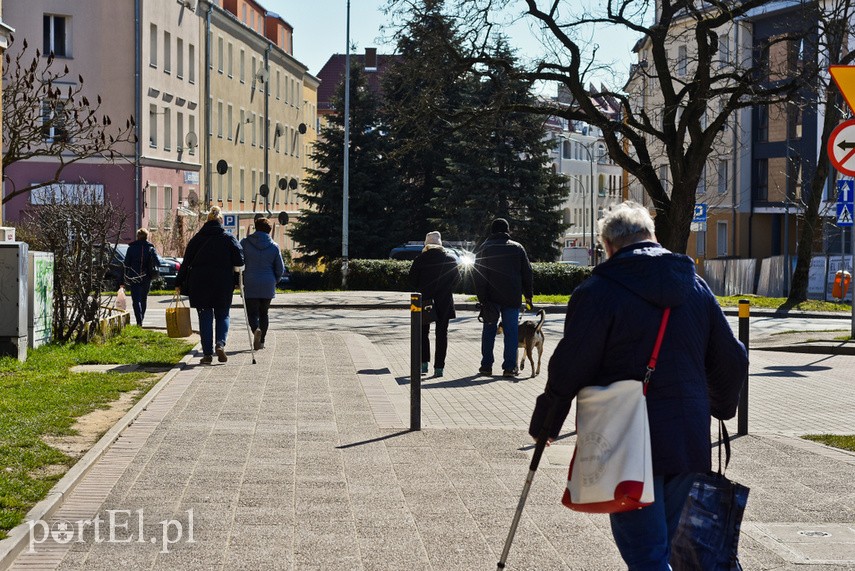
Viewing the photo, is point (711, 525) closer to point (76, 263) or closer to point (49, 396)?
point (49, 396)

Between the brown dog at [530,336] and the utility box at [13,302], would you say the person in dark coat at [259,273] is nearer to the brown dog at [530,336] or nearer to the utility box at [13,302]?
the utility box at [13,302]

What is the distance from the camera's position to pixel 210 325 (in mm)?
15898

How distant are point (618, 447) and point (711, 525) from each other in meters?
0.47

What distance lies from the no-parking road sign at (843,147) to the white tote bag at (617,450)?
10508mm

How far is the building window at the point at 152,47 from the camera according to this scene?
5394 cm

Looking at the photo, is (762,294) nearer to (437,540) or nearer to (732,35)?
(732,35)

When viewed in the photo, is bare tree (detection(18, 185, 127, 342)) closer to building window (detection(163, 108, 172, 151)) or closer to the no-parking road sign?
the no-parking road sign

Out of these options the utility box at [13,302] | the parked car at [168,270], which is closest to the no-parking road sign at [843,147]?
the utility box at [13,302]

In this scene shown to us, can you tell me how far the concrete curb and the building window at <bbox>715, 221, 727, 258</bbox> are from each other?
57.3 m

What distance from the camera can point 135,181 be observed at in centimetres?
5119

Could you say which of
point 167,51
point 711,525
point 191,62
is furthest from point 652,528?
point 191,62

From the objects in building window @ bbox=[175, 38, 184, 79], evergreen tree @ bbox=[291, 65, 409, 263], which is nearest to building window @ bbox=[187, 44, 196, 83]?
building window @ bbox=[175, 38, 184, 79]

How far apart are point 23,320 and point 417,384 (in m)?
6.55

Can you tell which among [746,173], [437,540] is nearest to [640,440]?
[437,540]
